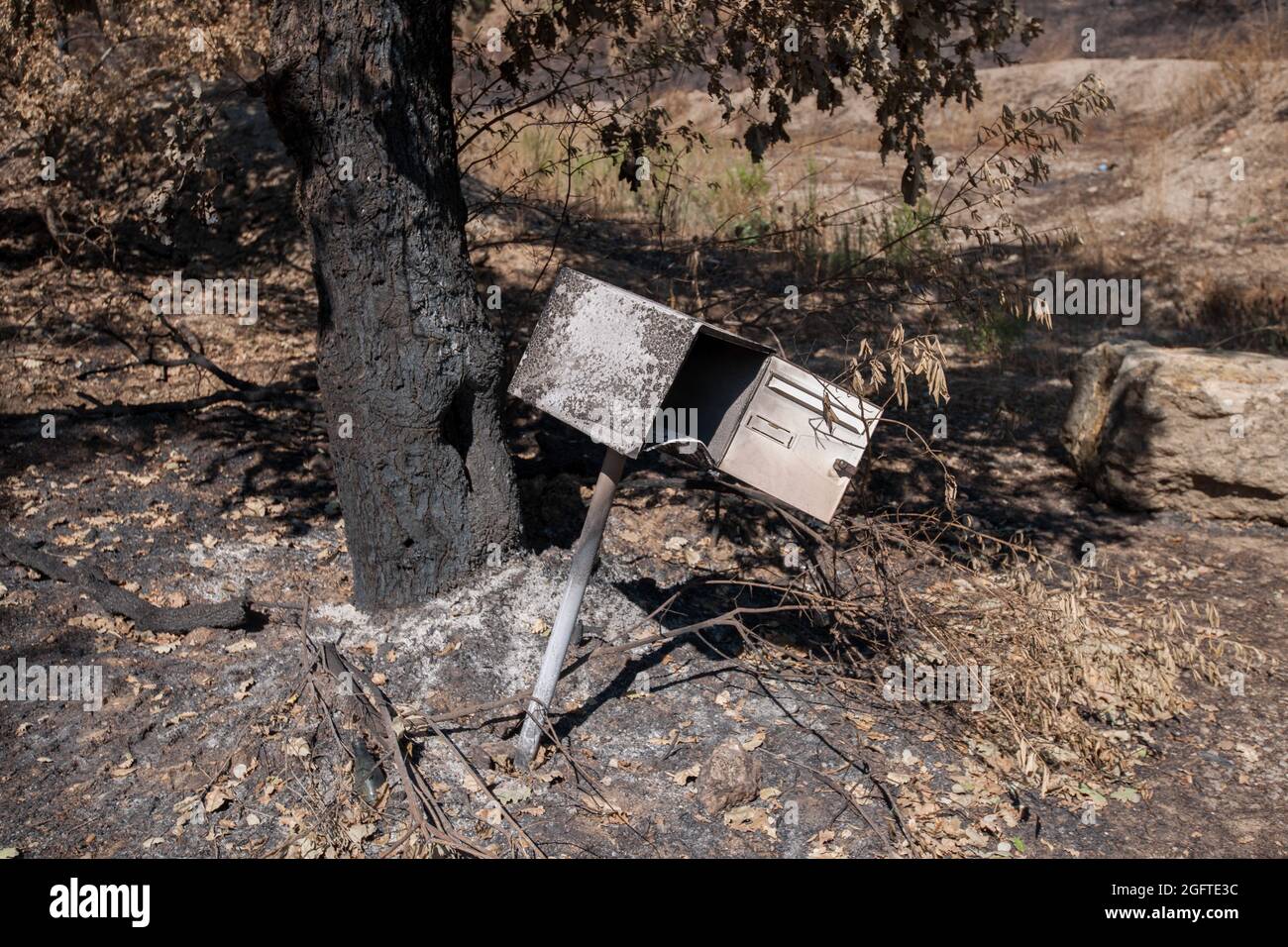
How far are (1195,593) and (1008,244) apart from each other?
5.72m

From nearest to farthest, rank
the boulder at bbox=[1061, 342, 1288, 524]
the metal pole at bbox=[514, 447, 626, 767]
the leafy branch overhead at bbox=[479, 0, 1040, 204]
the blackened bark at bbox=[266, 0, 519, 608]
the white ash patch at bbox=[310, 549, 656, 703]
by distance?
the metal pole at bbox=[514, 447, 626, 767] → the blackened bark at bbox=[266, 0, 519, 608] → the white ash patch at bbox=[310, 549, 656, 703] → the leafy branch overhead at bbox=[479, 0, 1040, 204] → the boulder at bbox=[1061, 342, 1288, 524]

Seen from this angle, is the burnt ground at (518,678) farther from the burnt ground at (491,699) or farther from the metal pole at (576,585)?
the metal pole at (576,585)

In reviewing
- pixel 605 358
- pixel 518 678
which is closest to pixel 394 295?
pixel 605 358

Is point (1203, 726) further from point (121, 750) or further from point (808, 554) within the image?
point (121, 750)

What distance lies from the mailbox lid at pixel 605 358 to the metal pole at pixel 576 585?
221 millimetres

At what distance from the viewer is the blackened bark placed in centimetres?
391

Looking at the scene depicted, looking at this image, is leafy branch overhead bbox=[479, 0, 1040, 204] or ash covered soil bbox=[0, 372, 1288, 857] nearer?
ash covered soil bbox=[0, 372, 1288, 857]

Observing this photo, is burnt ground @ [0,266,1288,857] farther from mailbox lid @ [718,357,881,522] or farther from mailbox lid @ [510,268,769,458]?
mailbox lid @ [510,268,769,458]

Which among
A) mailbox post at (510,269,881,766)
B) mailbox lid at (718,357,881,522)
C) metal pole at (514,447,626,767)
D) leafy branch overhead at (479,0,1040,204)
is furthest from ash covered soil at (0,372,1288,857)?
leafy branch overhead at (479,0,1040,204)

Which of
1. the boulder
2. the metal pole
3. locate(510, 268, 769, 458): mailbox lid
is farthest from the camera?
the boulder

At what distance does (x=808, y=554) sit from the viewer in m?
4.60

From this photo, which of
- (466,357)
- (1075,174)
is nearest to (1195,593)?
(466,357)

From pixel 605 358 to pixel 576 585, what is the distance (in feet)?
2.44

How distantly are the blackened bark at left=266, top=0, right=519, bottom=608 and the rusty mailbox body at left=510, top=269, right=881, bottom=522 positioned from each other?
0.81 metres
